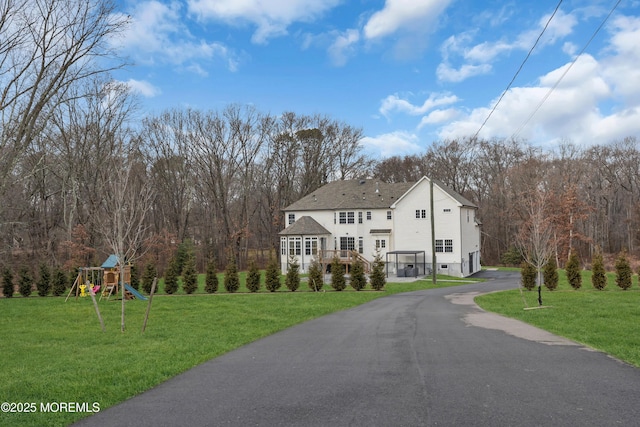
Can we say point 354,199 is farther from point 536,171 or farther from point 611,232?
point 611,232

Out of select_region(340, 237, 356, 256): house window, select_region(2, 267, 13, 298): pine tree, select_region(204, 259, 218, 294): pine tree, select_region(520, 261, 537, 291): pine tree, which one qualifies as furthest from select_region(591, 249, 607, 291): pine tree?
select_region(2, 267, 13, 298): pine tree

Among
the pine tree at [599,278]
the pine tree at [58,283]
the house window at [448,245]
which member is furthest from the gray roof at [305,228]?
the pine tree at [599,278]

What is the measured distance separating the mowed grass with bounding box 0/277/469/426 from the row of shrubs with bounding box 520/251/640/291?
29.1ft

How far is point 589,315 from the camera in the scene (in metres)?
13.4

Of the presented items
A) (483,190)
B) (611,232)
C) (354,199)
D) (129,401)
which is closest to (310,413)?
(129,401)

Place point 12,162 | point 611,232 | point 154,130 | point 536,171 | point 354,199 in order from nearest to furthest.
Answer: point 12,162 → point 354,199 → point 154,130 → point 536,171 → point 611,232

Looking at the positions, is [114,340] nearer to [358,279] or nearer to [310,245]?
[358,279]

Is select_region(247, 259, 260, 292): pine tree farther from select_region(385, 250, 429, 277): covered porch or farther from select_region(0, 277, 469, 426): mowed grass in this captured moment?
select_region(385, 250, 429, 277): covered porch

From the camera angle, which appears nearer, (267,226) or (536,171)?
(536,171)

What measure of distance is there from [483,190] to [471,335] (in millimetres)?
48705

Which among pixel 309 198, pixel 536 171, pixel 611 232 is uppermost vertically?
pixel 536 171

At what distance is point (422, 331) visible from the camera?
37.4 feet

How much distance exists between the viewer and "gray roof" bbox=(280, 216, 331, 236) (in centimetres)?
3825

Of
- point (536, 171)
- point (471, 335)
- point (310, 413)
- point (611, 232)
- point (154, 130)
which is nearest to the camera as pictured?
point (310, 413)
